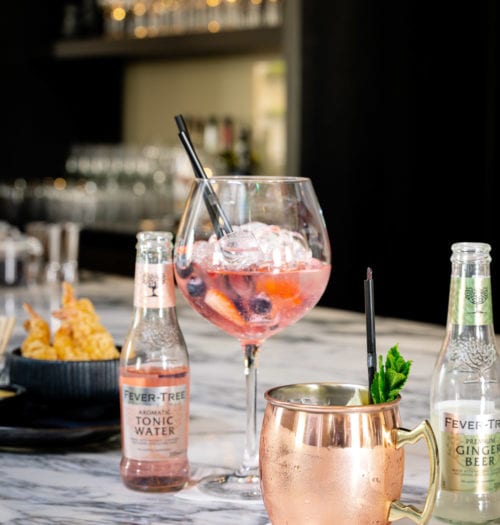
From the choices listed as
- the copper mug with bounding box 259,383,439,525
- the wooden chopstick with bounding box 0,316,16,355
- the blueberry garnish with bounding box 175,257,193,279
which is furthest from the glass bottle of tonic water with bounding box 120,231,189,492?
the wooden chopstick with bounding box 0,316,16,355

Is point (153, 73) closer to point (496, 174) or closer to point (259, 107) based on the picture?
point (259, 107)

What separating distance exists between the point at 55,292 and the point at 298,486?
1.72m

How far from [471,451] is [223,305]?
10.9 inches

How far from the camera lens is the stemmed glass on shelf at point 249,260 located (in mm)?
1001

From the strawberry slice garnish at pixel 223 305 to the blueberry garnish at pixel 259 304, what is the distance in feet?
0.05

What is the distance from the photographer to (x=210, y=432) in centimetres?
121

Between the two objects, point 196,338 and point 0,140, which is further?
point 0,140

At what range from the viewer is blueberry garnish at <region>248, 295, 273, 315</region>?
101 cm

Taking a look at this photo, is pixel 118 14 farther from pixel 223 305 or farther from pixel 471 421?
pixel 471 421

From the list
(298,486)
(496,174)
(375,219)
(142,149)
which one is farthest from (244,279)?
(142,149)

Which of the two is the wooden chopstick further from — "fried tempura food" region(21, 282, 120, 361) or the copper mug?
the copper mug

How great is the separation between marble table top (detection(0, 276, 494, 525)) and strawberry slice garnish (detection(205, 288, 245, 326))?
0.17m

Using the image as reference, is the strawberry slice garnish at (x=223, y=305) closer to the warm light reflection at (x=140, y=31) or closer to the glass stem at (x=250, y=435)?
the glass stem at (x=250, y=435)

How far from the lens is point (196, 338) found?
183 centimetres
